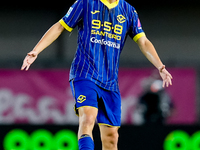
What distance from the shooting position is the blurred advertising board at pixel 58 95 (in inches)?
412

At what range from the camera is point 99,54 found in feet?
14.3

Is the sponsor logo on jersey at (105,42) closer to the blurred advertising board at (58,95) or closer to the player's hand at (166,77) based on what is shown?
the player's hand at (166,77)

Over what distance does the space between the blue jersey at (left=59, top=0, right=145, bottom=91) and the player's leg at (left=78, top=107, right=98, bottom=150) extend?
0.35 m

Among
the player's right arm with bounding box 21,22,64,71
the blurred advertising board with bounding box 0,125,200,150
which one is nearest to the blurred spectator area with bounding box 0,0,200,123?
the blurred advertising board with bounding box 0,125,200,150

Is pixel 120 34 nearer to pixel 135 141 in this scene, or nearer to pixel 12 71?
pixel 135 141

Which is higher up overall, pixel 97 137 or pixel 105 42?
pixel 105 42

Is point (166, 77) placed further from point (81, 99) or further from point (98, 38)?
point (81, 99)

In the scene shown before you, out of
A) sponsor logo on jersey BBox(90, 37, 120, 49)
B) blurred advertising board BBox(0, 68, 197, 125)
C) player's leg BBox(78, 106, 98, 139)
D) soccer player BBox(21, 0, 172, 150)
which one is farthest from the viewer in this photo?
blurred advertising board BBox(0, 68, 197, 125)

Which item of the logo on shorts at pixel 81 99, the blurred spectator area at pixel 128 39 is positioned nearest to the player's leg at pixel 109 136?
the logo on shorts at pixel 81 99

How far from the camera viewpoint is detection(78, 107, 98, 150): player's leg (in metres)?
3.86

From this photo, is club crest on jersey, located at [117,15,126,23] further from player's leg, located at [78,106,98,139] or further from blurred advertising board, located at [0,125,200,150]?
blurred advertising board, located at [0,125,200,150]

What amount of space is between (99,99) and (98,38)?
614 millimetres

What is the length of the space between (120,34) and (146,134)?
225 centimetres

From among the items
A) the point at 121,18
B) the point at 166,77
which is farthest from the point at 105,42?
the point at 166,77
